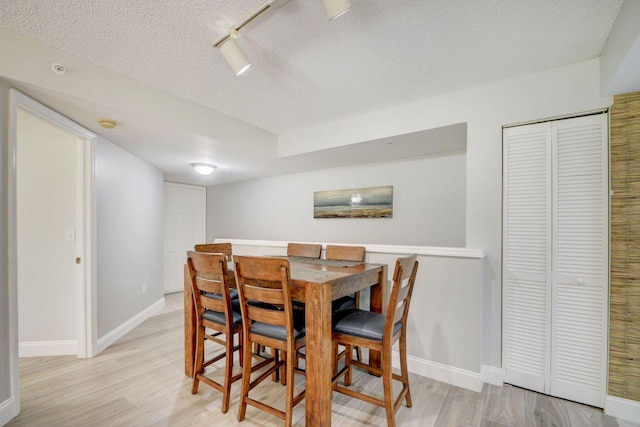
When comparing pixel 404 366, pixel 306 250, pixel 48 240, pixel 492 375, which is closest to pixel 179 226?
pixel 48 240

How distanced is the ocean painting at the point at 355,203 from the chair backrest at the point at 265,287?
229 centimetres

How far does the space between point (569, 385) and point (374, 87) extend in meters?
2.68

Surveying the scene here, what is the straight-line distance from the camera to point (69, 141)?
9.11ft

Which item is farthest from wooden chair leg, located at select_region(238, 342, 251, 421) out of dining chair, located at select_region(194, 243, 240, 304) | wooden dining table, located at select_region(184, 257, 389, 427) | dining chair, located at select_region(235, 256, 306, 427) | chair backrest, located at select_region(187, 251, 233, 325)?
dining chair, located at select_region(194, 243, 240, 304)

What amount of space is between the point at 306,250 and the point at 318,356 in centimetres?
153

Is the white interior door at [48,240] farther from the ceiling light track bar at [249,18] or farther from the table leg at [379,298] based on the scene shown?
the table leg at [379,298]

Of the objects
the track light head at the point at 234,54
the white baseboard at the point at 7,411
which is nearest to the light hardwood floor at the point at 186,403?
the white baseboard at the point at 7,411

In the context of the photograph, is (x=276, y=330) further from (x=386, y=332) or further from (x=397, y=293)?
(x=397, y=293)

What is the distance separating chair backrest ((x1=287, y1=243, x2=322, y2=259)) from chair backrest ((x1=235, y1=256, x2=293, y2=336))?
50.0 inches

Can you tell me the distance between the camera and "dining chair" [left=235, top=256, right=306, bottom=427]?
5.21 feet

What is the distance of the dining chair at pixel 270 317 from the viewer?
159 cm

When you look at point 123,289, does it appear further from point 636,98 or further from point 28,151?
point 636,98

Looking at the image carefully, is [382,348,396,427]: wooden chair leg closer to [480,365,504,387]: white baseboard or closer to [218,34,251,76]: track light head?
[480,365,504,387]: white baseboard

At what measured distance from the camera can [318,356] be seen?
1598 millimetres
